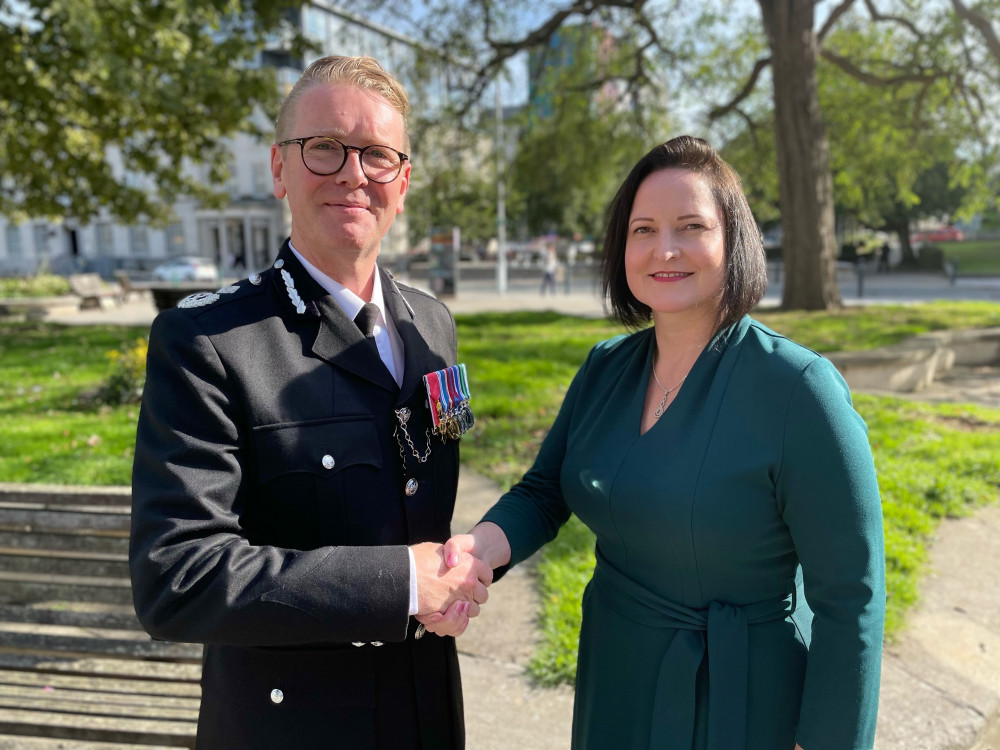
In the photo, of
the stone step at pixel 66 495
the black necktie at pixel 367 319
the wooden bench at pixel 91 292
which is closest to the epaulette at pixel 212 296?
the black necktie at pixel 367 319

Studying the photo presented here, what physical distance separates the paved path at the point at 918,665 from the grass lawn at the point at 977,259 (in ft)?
93.2

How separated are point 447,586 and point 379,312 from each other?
0.66m

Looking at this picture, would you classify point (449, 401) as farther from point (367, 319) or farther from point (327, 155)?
point (327, 155)

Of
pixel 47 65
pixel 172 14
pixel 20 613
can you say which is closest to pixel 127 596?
pixel 20 613

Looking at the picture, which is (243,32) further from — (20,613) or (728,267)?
(728,267)

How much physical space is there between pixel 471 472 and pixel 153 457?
14.2ft

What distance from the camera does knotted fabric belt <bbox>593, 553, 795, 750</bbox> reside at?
5.49 feet

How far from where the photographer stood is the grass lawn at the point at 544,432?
410cm

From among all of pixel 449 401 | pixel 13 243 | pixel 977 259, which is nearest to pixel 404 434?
pixel 449 401

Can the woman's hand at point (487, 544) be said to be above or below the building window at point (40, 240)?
below

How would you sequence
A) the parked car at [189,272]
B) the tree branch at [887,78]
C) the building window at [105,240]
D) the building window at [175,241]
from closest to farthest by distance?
1. the tree branch at [887,78]
2. the parked car at [189,272]
3. the building window at [175,241]
4. the building window at [105,240]

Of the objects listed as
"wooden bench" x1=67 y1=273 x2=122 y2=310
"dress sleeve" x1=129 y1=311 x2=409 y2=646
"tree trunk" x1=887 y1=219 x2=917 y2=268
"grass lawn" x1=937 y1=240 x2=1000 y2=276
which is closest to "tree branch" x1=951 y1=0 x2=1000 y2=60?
"dress sleeve" x1=129 y1=311 x2=409 y2=646

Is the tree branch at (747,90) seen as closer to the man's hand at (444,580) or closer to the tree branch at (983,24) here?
the tree branch at (983,24)

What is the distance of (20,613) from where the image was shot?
305cm
